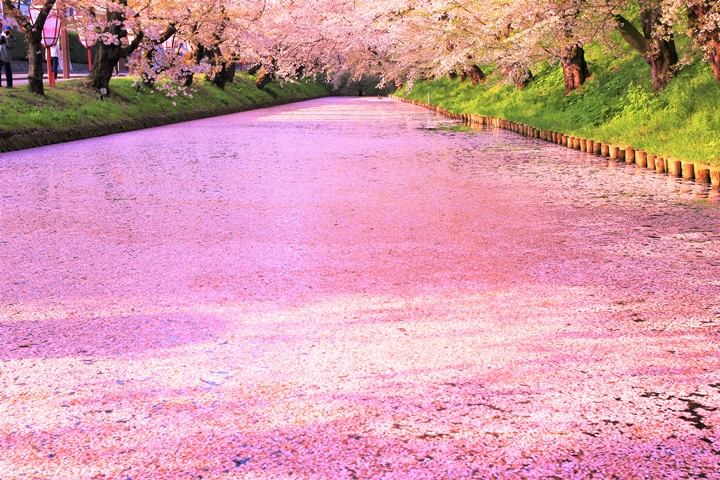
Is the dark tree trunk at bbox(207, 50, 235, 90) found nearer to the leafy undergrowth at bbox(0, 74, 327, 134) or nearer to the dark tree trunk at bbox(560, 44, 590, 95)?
the leafy undergrowth at bbox(0, 74, 327, 134)

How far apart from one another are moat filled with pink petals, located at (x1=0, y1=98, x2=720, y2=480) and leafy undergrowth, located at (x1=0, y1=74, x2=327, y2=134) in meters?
7.82

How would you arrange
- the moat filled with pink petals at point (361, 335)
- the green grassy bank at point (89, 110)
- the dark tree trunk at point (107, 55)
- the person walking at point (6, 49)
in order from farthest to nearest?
the dark tree trunk at point (107, 55), the person walking at point (6, 49), the green grassy bank at point (89, 110), the moat filled with pink petals at point (361, 335)

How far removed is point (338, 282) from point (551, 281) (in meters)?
1.32

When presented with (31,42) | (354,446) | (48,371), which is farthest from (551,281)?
(31,42)

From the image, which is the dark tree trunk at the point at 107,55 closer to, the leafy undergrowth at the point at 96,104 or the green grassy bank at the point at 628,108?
the leafy undergrowth at the point at 96,104

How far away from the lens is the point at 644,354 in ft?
12.2

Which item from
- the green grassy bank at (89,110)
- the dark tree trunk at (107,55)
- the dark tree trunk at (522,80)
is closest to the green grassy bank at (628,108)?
the dark tree trunk at (522,80)

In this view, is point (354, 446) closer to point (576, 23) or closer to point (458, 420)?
point (458, 420)

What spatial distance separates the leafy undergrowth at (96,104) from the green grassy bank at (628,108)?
9.72 metres

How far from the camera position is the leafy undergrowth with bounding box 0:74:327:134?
51.9 ft

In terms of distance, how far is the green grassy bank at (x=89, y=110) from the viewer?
15133 millimetres

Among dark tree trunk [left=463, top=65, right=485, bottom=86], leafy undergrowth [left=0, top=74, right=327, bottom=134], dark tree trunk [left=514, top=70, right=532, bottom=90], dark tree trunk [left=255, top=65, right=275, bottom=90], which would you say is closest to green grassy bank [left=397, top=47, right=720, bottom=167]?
dark tree trunk [left=514, top=70, right=532, bottom=90]

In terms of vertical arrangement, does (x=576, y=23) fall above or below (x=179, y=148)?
above

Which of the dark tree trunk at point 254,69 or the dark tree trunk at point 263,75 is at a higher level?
the dark tree trunk at point 254,69
